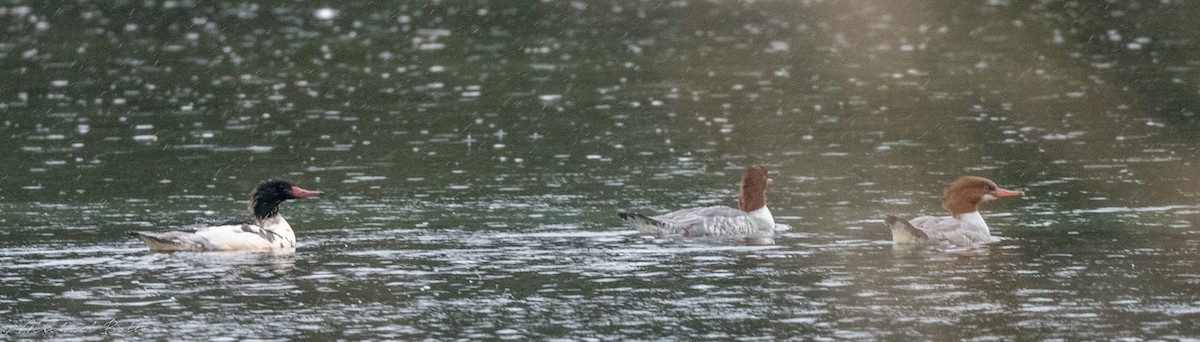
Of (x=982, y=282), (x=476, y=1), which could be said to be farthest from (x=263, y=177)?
(x=476, y=1)

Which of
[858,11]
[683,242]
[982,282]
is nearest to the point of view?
[982,282]

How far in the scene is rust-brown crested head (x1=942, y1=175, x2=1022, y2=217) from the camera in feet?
69.4

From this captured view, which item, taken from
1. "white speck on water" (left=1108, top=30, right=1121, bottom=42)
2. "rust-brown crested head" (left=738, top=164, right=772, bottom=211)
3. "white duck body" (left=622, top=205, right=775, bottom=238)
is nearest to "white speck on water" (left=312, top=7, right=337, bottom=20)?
"white speck on water" (left=1108, top=30, right=1121, bottom=42)

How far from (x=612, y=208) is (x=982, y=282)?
24.5 ft

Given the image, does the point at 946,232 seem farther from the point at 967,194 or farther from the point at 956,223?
the point at 967,194

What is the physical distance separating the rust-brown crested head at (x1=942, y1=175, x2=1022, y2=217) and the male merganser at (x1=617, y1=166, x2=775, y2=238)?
79.0 inches

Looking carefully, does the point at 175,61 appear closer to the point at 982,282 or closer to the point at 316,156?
the point at 316,156

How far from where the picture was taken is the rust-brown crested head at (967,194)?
2116 cm

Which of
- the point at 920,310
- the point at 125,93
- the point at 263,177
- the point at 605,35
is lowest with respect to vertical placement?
the point at 920,310

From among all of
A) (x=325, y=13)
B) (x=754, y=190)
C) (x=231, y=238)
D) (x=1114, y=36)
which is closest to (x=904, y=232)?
(x=754, y=190)

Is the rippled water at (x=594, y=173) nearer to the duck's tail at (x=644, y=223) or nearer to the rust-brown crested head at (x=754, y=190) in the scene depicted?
the duck's tail at (x=644, y=223)

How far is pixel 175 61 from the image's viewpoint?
50.8 m

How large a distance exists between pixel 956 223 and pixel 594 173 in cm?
836

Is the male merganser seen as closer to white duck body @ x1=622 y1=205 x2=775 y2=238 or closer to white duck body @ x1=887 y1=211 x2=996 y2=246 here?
white duck body @ x1=622 y1=205 x2=775 y2=238
